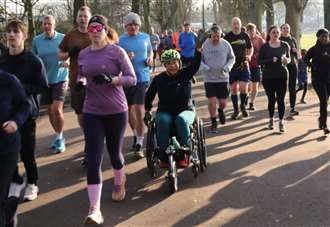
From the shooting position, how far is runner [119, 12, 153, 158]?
8.01 meters

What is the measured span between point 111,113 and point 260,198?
1.89 meters

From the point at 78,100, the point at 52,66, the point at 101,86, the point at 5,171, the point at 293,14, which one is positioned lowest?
the point at 5,171

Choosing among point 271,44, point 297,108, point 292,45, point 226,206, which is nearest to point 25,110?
point 226,206

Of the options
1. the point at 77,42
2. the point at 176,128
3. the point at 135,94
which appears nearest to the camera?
the point at 176,128

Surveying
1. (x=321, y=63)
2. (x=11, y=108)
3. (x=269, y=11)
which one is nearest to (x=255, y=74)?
(x=321, y=63)

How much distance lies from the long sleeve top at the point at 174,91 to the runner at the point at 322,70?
3.17m

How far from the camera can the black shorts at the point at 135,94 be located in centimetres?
799

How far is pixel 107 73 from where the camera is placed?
218 inches

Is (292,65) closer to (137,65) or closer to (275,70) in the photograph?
(275,70)

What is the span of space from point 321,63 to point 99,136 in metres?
5.24

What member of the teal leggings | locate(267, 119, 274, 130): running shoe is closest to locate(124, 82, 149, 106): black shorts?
the teal leggings

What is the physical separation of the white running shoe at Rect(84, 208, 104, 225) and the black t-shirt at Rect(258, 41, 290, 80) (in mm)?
5281

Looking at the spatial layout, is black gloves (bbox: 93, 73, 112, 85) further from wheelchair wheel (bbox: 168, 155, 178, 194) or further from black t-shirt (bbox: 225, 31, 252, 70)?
black t-shirt (bbox: 225, 31, 252, 70)

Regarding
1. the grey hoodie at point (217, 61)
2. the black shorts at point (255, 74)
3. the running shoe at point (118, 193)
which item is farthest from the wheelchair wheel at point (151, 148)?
the black shorts at point (255, 74)
